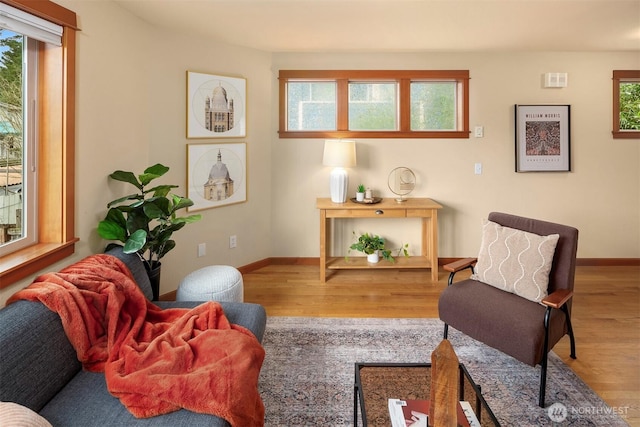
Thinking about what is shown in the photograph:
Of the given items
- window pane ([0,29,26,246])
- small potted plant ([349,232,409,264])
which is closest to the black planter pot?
window pane ([0,29,26,246])

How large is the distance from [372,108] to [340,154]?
76 centimetres

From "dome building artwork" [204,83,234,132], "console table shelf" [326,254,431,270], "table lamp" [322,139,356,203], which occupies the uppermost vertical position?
"dome building artwork" [204,83,234,132]

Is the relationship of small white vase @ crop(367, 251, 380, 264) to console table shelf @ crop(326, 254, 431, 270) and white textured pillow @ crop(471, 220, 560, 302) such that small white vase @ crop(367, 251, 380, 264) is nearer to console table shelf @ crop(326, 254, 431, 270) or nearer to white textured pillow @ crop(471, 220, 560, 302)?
console table shelf @ crop(326, 254, 431, 270)

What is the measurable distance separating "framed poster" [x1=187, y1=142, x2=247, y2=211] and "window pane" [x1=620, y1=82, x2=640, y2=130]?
13.7 feet

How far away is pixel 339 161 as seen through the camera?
4.25m

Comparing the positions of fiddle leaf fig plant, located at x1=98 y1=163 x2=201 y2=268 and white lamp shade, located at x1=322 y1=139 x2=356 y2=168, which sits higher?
white lamp shade, located at x1=322 y1=139 x2=356 y2=168

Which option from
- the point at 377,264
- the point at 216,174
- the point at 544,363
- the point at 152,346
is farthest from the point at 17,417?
the point at 377,264

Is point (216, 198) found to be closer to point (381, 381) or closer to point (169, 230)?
point (169, 230)

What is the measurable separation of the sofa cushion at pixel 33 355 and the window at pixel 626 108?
5.33m

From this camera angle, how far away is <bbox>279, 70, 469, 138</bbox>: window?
454 centimetres

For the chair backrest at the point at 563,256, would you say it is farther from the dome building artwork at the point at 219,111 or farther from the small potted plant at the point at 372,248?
the dome building artwork at the point at 219,111

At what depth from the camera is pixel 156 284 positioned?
293 cm

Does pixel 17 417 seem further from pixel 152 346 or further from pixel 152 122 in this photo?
pixel 152 122

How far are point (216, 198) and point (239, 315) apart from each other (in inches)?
79.4
